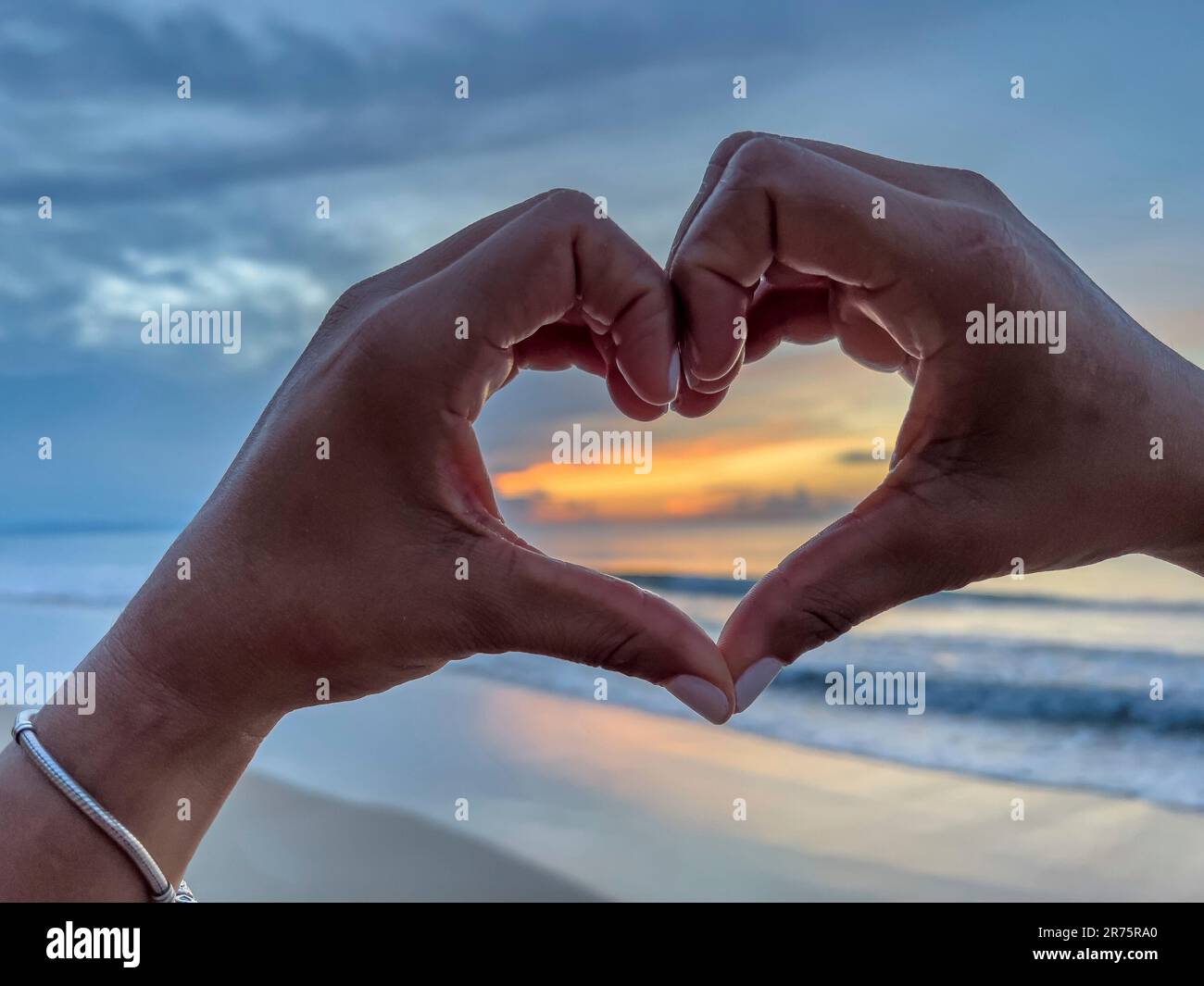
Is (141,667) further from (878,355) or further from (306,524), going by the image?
(878,355)

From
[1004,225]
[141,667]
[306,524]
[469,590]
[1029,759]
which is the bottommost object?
[1029,759]

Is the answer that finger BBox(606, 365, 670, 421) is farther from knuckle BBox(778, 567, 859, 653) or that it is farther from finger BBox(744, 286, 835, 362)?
knuckle BBox(778, 567, 859, 653)

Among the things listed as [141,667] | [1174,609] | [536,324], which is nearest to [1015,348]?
[536,324]

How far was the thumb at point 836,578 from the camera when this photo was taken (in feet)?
4.93

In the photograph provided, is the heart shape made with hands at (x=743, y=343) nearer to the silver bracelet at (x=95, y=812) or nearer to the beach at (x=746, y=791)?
the silver bracelet at (x=95, y=812)

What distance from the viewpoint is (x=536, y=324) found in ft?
4.93

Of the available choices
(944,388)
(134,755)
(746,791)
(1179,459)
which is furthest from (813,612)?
(746,791)

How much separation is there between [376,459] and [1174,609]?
8829 millimetres

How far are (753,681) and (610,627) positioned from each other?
239mm

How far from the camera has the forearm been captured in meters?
1.46

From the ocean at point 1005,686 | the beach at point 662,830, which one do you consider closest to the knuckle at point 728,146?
the beach at point 662,830

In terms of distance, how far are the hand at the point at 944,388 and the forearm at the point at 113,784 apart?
2.99ft

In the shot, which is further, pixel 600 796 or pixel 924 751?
pixel 924 751

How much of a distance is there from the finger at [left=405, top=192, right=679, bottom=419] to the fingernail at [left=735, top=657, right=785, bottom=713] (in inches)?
19.2
